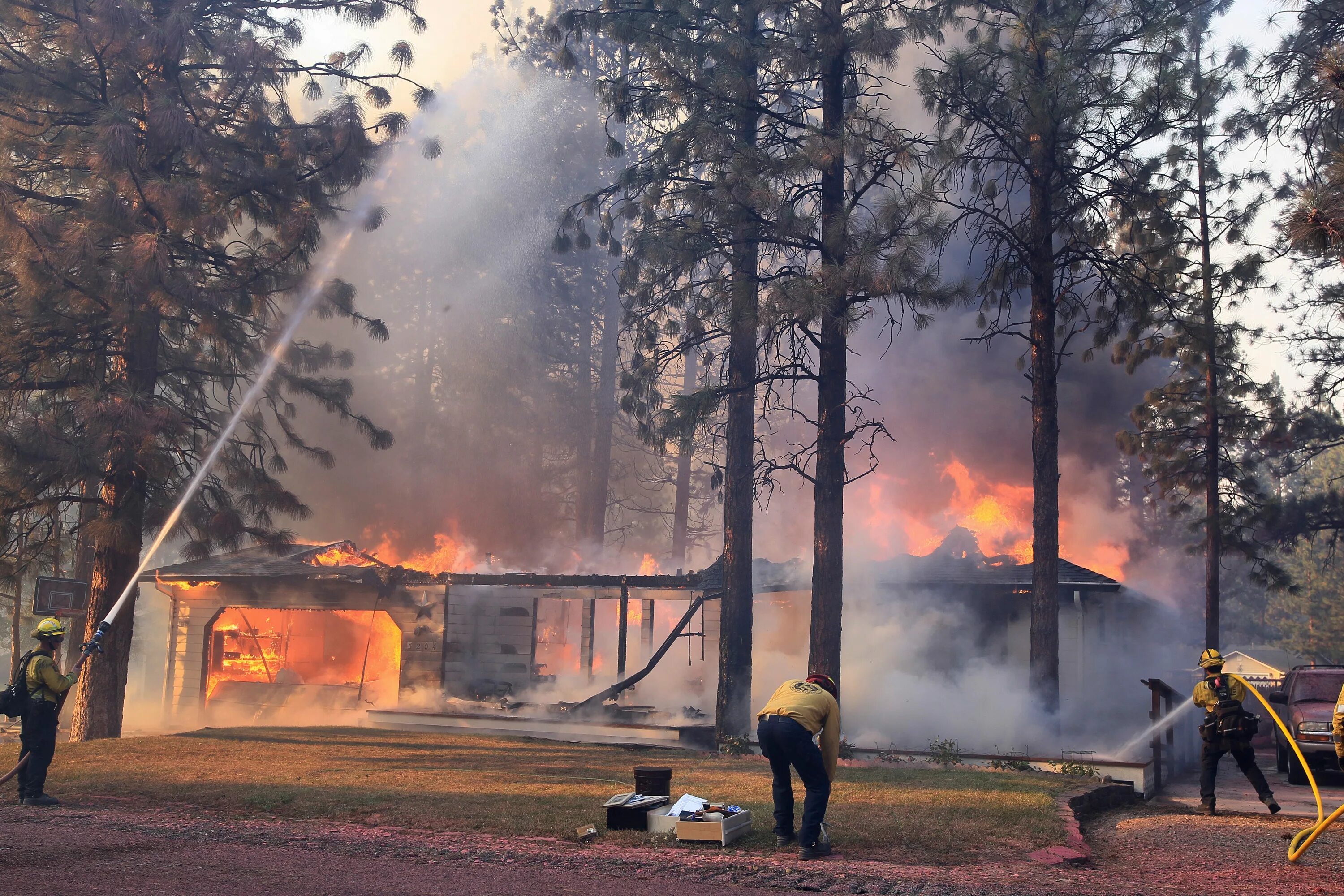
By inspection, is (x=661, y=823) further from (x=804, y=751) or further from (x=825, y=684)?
(x=825, y=684)

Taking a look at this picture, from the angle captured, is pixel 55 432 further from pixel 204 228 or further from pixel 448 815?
pixel 448 815

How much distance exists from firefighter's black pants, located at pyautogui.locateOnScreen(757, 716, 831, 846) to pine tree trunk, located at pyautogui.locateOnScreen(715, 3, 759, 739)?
8.50 metres

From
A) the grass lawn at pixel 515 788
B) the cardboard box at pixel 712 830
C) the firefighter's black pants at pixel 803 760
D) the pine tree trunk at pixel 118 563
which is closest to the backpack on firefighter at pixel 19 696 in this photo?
the grass lawn at pixel 515 788

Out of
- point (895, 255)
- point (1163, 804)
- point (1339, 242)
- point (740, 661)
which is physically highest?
point (895, 255)

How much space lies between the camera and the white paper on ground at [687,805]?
8.17 meters

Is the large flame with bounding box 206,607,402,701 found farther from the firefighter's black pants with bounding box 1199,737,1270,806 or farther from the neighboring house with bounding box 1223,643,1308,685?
the neighboring house with bounding box 1223,643,1308,685

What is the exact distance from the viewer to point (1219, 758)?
1070 centimetres

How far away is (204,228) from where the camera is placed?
1567 cm

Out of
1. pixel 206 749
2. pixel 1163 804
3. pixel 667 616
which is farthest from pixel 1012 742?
pixel 667 616

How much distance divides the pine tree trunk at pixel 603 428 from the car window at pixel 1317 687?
22.0m

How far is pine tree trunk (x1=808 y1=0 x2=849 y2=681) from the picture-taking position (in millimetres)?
14422

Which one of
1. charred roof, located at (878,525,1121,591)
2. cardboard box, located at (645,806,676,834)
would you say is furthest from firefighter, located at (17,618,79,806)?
charred roof, located at (878,525,1121,591)

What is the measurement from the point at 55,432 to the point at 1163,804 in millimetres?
15524

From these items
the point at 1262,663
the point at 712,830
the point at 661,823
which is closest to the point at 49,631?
the point at 661,823
